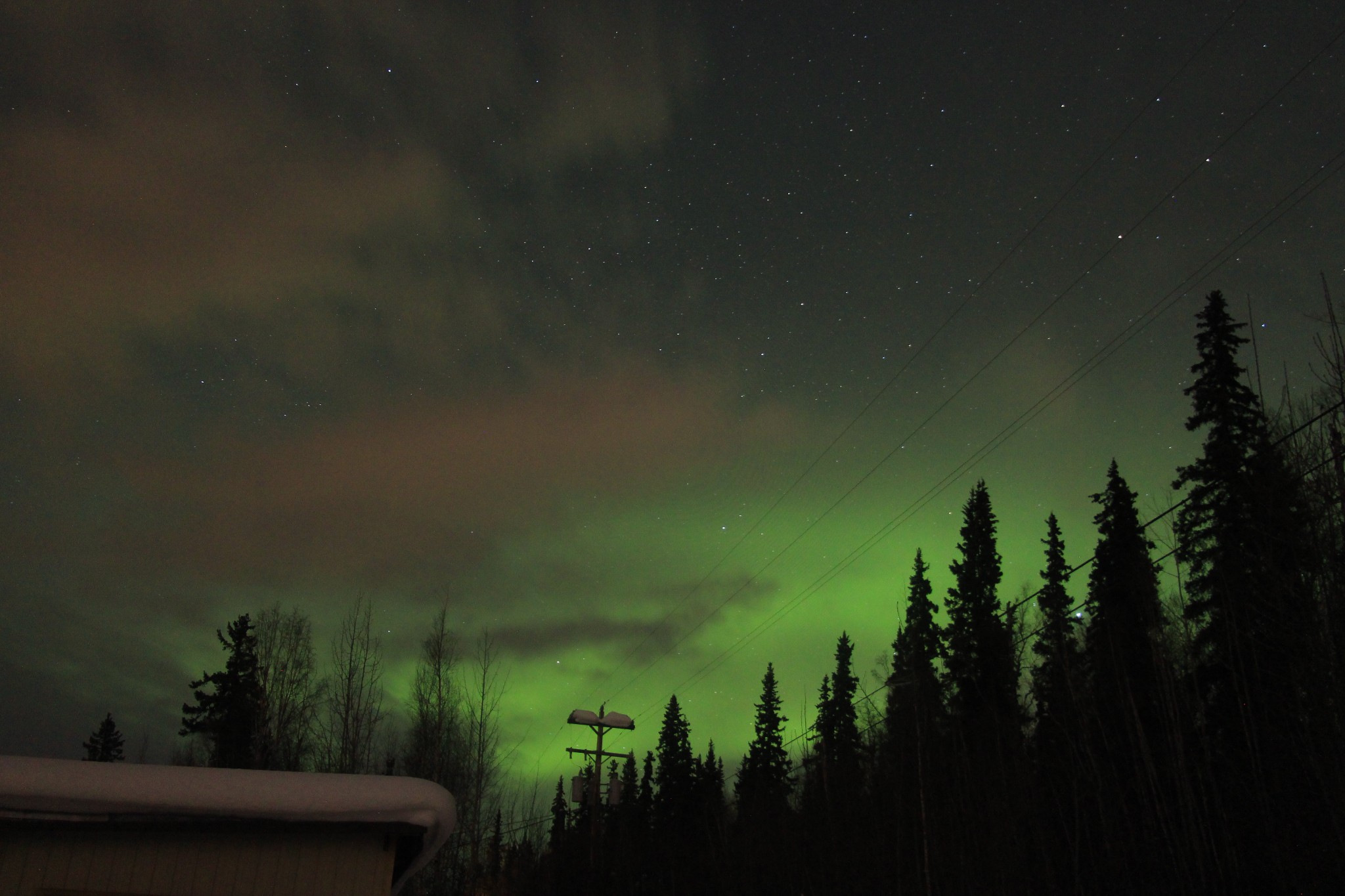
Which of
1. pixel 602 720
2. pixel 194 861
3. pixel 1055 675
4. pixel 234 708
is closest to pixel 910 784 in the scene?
pixel 1055 675

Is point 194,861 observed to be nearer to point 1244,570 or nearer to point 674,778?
point 1244,570

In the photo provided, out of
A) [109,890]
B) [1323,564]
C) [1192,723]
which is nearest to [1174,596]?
[1192,723]

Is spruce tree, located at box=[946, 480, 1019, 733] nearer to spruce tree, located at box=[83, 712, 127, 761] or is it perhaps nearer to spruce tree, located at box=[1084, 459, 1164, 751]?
spruce tree, located at box=[1084, 459, 1164, 751]

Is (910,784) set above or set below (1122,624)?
below

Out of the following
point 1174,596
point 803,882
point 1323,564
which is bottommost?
point 803,882

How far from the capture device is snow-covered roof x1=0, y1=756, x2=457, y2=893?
619 cm

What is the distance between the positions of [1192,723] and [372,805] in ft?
55.3

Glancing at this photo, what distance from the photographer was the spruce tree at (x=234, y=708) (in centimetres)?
3734

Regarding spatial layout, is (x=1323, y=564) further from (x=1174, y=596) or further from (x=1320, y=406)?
(x=1174, y=596)

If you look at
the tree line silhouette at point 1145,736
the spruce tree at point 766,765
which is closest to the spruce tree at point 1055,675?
the tree line silhouette at point 1145,736

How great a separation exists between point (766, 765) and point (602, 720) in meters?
30.1

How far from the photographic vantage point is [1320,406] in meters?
11.2

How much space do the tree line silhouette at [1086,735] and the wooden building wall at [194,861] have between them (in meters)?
10.5

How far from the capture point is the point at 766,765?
5753cm
